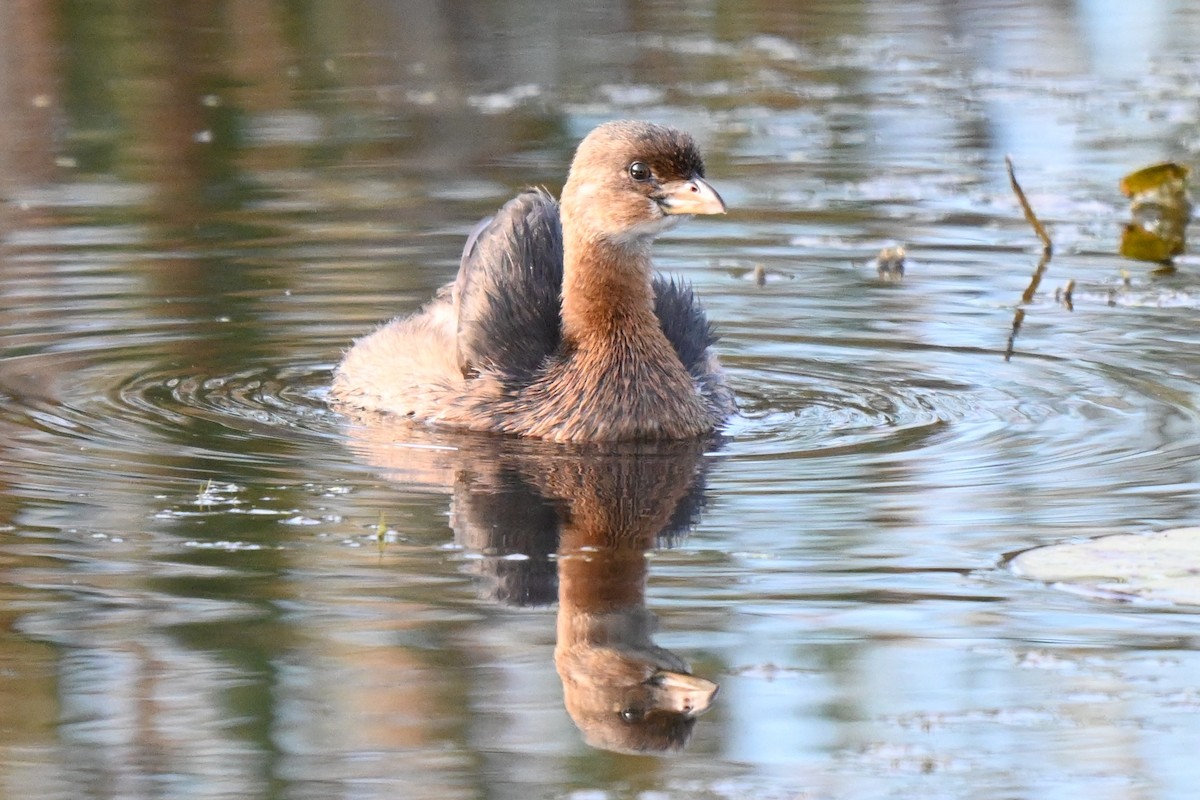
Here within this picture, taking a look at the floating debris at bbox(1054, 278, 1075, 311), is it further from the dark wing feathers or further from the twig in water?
the dark wing feathers

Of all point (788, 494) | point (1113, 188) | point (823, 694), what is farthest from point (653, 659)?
point (1113, 188)

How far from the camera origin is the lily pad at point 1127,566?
5695 millimetres

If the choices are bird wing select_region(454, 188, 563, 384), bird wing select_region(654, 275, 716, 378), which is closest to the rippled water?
bird wing select_region(654, 275, 716, 378)

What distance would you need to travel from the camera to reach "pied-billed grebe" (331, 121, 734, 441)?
799 centimetres

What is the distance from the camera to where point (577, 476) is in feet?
24.3

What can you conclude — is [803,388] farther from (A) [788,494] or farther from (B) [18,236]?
(B) [18,236]

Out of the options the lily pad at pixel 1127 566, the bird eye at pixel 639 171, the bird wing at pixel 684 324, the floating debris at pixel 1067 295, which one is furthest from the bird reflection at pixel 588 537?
the floating debris at pixel 1067 295

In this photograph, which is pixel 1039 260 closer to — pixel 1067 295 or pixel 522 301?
pixel 1067 295

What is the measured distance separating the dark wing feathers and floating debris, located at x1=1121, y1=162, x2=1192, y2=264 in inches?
146

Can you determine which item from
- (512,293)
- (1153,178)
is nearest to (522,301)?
(512,293)

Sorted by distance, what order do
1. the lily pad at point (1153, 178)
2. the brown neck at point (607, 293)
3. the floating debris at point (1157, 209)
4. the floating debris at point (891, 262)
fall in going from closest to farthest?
1. the brown neck at point (607, 293)
2. the floating debris at point (891, 262)
3. the floating debris at point (1157, 209)
4. the lily pad at point (1153, 178)

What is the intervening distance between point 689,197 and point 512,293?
909 millimetres

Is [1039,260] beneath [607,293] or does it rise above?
beneath

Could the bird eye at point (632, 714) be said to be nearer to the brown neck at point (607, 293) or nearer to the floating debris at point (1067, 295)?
the brown neck at point (607, 293)
